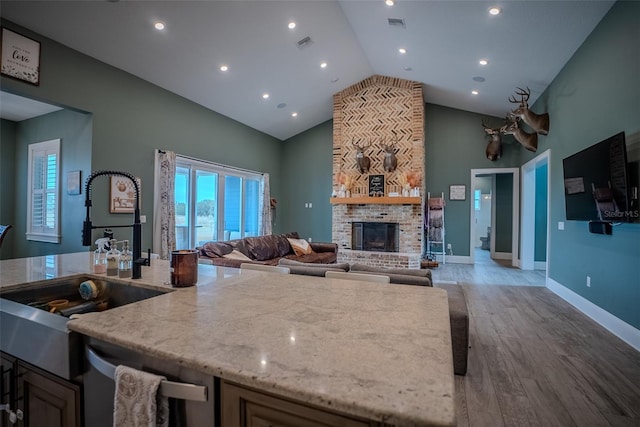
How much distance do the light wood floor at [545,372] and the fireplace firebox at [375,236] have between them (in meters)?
3.18

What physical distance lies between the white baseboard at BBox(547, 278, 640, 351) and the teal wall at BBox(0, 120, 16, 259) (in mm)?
8582

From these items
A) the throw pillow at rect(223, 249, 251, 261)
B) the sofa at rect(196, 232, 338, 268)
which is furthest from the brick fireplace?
the throw pillow at rect(223, 249, 251, 261)

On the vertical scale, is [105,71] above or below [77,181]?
above

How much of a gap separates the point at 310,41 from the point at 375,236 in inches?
172

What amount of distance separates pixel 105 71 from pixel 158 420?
5.12 m

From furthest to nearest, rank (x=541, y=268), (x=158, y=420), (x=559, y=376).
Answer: (x=541, y=268) < (x=559, y=376) < (x=158, y=420)

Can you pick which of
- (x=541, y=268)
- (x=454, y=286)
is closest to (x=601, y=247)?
(x=454, y=286)

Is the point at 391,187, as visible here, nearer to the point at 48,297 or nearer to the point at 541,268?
the point at 541,268

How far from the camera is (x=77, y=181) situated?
4.29m

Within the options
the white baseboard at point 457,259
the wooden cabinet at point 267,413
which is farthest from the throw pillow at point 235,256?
the white baseboard at point 457,259

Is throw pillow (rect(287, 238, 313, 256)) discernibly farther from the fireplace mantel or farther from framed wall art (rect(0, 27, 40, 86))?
framed wall art (rect(0, 27, 40, 86))

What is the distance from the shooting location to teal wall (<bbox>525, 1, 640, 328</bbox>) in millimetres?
2814

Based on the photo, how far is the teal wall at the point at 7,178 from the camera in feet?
17.2

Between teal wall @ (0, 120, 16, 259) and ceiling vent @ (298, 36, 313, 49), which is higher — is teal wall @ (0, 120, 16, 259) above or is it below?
below
